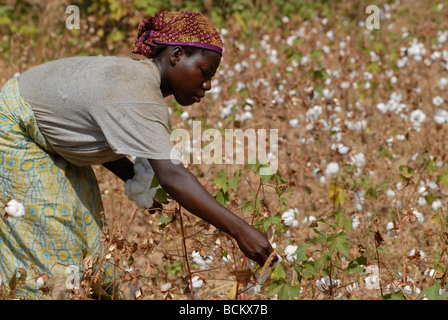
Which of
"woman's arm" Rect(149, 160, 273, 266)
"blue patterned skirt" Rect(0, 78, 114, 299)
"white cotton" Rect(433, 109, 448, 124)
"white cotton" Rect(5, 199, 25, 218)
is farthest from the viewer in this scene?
"white cotton" Rect(433, 109, 448, 124)

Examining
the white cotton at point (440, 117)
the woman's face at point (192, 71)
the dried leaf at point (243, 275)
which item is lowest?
the dried leaf at point (243, 275)

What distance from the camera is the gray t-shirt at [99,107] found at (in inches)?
62.5

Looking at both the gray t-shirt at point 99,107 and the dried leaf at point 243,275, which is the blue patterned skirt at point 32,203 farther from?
the dried leaf at point 243,275

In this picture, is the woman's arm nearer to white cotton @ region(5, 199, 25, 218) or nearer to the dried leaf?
the dried leaf

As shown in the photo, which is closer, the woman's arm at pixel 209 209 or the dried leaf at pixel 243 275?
the woman's arm at pixel 209 209

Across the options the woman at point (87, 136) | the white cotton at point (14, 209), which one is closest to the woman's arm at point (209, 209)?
the woman at point (87, 136)

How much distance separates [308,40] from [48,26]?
2.64m

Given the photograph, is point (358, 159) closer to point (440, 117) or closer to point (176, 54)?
point (440, 117)

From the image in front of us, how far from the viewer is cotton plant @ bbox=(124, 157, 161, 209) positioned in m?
1.83

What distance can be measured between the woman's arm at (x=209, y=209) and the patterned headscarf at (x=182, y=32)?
42 centimetres

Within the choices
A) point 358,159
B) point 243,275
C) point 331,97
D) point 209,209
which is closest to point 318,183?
point 358,159

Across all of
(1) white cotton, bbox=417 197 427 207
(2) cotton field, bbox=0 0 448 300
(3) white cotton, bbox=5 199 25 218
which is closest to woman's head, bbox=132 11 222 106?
(2) cotton field, bbox=0 0 448 300
